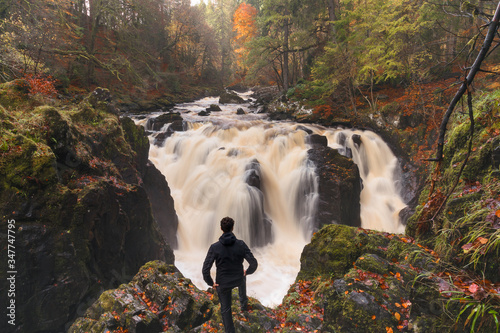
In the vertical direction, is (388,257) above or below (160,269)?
above

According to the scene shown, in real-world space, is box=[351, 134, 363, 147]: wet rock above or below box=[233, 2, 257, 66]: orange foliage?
below

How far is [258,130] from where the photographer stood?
590 inches

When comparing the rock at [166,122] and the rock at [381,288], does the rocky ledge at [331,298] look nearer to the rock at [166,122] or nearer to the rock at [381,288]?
the rock at [381,288]

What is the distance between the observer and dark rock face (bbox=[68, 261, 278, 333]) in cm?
403

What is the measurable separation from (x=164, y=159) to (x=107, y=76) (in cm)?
1230

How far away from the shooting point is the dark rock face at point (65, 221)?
484cm

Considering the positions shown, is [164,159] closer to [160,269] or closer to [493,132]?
[160,269]

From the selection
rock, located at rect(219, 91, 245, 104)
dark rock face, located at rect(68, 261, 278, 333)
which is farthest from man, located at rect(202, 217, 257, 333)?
rock, located at rect(219, 91, 245, 104)

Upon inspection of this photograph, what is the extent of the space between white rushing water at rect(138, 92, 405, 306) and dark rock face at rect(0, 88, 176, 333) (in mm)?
2794

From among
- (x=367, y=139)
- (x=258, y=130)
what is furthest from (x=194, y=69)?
(x=367, y=139)

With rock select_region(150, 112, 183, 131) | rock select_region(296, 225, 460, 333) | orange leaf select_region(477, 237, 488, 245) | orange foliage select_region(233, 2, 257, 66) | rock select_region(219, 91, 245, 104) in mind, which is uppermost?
orange foliage select_region(233, 2, 257, 66)

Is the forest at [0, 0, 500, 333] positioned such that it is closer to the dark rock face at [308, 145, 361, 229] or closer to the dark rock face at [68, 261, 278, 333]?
the dark rock face at [68, 261, 278, 333]

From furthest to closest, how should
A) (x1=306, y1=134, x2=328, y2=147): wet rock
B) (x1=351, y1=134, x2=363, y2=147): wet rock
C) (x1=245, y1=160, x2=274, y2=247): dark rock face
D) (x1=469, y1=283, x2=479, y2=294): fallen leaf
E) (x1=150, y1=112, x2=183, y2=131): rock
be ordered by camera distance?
(x1=150, y1=112, x2=183, y2=131): rock < (x1=351, y1=134, x2=363, y2=147): wet rock < (x1=306, y1=134, x2=328, y2=147): wet rock < (x1=245, y1=160, x2=274, y2=247): dark rock face < (x1=469, y1=283, x2=479, y2=294): fallen leaf

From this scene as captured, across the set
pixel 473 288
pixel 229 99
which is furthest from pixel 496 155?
pixel 229 99
